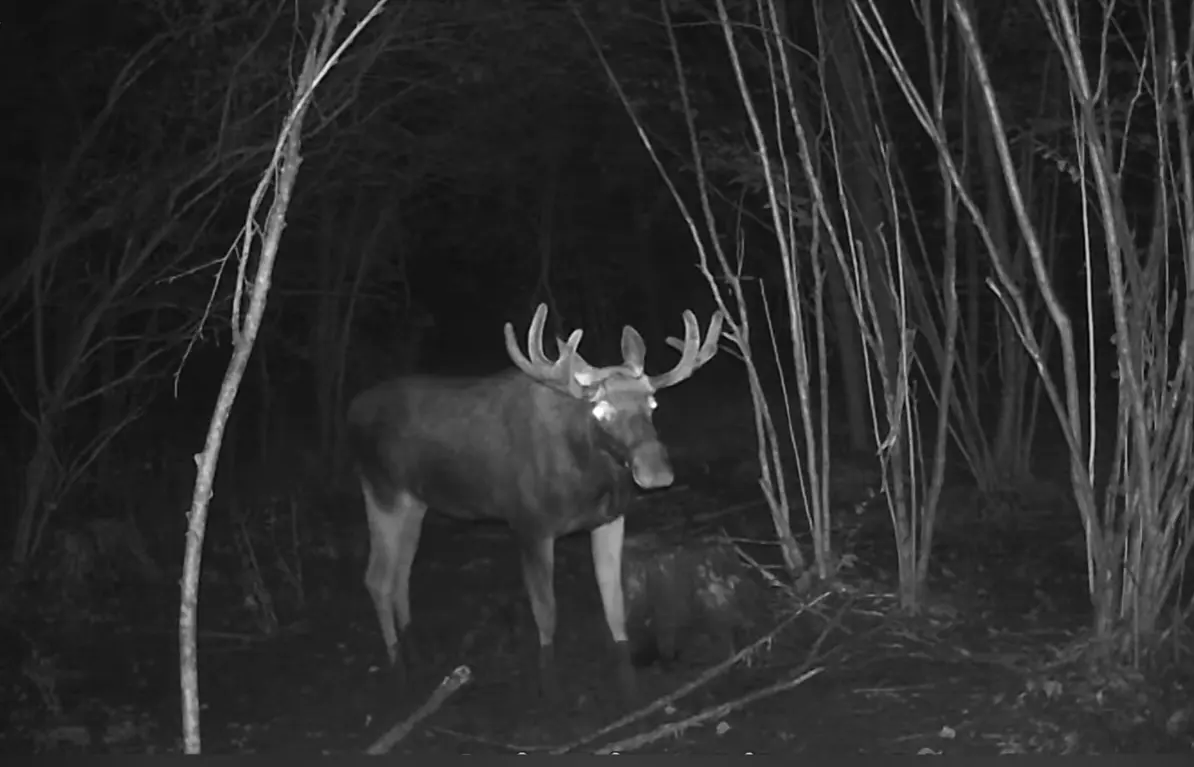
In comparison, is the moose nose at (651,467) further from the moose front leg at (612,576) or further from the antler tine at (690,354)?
the moose front leg at (612,576)

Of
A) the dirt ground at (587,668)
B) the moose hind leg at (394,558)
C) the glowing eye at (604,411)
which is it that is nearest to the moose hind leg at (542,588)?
the dirt ground at (587,668)

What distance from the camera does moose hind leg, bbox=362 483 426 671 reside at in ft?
18.4

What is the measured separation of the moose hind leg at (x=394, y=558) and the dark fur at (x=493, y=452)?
0.20ft

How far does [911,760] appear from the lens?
157 inches

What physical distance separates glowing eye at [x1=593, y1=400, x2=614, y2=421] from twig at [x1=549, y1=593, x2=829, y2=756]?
3.12 ft

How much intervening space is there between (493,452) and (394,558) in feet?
2.43

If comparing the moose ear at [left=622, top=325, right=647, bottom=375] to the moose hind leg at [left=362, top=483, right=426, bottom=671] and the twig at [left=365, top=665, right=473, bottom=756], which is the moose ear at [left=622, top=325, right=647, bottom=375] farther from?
the moose hind leg at [left=362, top=483, right=426, bottom=671]

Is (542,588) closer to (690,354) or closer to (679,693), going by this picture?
(679,693)

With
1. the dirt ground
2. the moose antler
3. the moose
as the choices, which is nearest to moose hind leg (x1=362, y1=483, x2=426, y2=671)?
the moose

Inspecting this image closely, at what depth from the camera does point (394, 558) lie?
18.5ft

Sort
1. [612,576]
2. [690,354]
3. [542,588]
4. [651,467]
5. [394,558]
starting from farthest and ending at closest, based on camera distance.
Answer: [394,558] → [612,576] → [542,588] → [690,354] → [651,467]

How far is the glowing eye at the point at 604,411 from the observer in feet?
15.4

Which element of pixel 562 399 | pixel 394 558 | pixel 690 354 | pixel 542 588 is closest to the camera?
pixel 690 354

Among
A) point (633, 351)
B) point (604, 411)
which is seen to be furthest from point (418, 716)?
point (633, 351)
